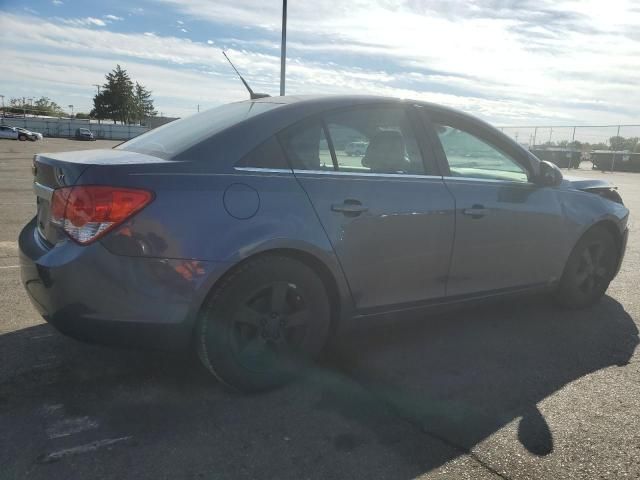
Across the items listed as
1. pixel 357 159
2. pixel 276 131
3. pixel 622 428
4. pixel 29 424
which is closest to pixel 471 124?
pixel 357 159

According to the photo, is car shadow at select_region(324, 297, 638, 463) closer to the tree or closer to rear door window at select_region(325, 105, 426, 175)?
rear door window at select_region(325, 105, 426, 175)

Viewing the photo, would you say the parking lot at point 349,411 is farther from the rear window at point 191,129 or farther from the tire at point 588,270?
the rear window at point 191,129

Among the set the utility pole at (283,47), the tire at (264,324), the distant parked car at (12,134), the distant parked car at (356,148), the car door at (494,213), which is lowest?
the distant parked car at (12,134)

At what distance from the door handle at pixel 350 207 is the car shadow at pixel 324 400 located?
0.97 meters

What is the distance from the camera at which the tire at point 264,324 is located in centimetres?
275

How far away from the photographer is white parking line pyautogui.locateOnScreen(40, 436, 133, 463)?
7.65 ft

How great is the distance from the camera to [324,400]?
9.65ft

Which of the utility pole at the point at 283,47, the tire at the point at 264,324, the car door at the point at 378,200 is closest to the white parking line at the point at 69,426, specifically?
the tire at the point at 264,324

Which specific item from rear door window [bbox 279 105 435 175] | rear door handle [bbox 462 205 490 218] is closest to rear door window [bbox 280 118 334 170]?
rear door window [bbox 279 105 435 175]

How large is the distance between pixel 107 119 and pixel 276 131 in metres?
111

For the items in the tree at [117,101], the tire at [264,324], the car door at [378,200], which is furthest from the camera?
the tree at [117,101]

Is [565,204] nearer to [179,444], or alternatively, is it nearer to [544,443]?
[544,443]

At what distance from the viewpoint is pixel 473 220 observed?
3590mm

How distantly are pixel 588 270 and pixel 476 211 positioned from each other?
5.28 ft
